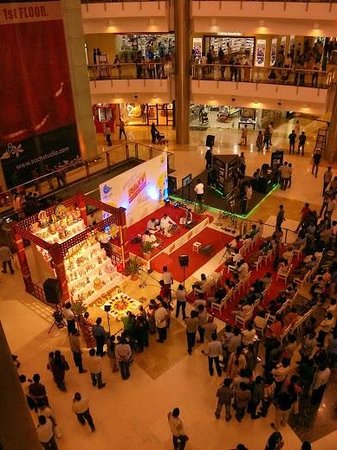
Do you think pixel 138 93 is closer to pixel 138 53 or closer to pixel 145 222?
pixel 138 53

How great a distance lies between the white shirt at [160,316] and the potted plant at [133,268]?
300 cm

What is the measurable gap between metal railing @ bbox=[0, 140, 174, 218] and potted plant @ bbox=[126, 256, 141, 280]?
4.29m

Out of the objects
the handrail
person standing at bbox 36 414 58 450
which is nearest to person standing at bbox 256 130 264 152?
the handrail

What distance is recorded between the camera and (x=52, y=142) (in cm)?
1852

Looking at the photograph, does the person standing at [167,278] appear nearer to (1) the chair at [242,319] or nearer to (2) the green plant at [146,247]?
(1) the chair at [242,319]

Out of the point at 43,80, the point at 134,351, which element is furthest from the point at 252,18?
the point at 134,351

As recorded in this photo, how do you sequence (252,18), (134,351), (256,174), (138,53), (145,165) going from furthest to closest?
1. (138,53)
2. (252,18)
3. (256,174)
4. (145,165)
5. (134,351)

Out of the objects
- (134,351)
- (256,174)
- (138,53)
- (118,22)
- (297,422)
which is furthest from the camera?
(138,53)

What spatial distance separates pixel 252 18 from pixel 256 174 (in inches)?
280

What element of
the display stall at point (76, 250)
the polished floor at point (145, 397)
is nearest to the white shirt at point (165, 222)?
the display stall at point (76, 250)

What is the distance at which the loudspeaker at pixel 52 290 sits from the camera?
39.1 ft

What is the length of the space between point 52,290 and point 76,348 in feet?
7.24

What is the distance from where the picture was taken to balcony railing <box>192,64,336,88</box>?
766 inches

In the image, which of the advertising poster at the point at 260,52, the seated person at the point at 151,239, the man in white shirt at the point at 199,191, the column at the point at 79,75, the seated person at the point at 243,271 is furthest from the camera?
the advertising poster at the point at 260,52
